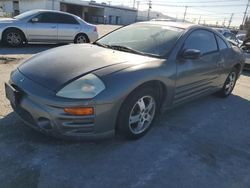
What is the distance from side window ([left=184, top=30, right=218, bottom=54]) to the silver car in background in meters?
6.62

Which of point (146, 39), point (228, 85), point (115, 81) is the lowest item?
point (228, 85)

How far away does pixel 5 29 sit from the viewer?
888 cm

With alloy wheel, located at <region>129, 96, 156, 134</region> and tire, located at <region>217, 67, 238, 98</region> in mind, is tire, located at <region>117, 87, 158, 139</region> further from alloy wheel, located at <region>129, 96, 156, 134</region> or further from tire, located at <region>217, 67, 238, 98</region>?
tire, located at <region>217, 67, 238, 98</region>

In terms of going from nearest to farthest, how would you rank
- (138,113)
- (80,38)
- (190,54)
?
(138,113)
(190,54)
(80,38)

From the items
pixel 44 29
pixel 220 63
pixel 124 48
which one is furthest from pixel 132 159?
pixel 44 29

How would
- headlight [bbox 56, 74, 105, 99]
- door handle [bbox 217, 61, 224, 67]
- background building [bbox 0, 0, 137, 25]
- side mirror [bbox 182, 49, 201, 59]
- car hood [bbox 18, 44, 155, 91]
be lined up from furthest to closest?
background building [bbox 0, 0, 137, 25] → door handle [bbox 217, 61, 224, 67] → side mirror [bbox 182, 49, 201, 59] → car hood [bbox 18, 44, 155, 91] → headlight [bbox 56, 74, 105, 99]

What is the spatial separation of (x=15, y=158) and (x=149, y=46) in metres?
2.29

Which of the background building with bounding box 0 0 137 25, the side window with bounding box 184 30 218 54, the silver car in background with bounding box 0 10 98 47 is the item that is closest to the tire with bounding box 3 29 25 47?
the silver car in background with bounding box 0 10 98 47

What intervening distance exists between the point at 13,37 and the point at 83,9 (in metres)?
42.7

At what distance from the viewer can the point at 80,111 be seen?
Answer: 2744 mm

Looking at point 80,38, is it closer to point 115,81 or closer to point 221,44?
point 221,44

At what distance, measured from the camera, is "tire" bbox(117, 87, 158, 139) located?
3.10 metres

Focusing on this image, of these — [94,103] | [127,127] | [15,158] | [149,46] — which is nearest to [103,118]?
[94,103]

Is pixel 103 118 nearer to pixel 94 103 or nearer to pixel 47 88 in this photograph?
pixel 94 103
